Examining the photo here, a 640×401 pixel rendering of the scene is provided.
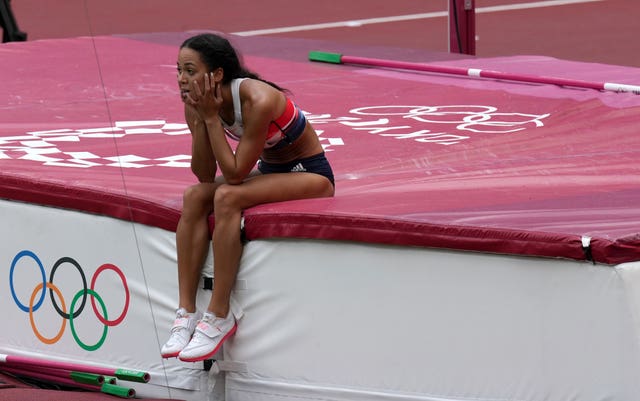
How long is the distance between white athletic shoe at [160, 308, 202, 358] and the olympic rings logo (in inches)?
13.7

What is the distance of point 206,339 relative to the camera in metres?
3.71

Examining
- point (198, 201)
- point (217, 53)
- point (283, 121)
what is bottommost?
point (198, 201)

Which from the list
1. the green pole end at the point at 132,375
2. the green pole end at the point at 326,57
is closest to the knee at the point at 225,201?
the green pole end at the point at 132,375

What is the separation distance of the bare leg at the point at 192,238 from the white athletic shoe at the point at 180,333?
27 millimetres

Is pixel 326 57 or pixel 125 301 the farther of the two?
pixel 326 57

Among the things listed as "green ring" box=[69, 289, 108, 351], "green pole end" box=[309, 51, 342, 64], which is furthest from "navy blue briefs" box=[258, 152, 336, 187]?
"green pole end" box=[309, 51, 342, 64]

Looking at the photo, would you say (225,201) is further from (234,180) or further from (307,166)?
(307,166)

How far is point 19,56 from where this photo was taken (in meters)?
7.27

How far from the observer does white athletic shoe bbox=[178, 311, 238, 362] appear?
12.0 ft

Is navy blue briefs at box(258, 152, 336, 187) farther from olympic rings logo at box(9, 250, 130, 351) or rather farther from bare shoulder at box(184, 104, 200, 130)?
olympic rings logo at box(9, 250, 130, 351)

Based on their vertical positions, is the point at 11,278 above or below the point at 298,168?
below

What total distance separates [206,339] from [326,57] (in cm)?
364

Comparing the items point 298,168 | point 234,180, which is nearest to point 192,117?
point 234,180

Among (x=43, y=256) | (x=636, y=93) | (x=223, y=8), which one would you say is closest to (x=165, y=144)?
(x=43, y=256)
